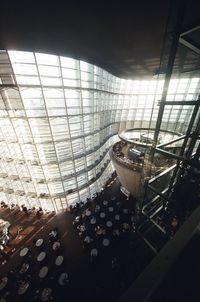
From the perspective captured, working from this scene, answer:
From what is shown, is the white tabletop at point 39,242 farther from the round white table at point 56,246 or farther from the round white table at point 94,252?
the round white table at point 94,252

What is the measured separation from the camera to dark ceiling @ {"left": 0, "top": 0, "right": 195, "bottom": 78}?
13.8 ft

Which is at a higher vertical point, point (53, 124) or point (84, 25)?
point (84, 25)

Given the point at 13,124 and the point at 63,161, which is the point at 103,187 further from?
the point at 13,124

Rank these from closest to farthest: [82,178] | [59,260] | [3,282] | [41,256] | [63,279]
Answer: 1. [3,282]
2. [63,279]
3. [59,260]
4. [41,256]
5. [82,178]

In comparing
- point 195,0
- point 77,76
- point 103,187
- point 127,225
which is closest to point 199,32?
point 195,0

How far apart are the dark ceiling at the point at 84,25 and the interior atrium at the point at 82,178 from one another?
32.4 inches

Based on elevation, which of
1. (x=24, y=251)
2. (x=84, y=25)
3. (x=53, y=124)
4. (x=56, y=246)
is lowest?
(x=56, y=246)

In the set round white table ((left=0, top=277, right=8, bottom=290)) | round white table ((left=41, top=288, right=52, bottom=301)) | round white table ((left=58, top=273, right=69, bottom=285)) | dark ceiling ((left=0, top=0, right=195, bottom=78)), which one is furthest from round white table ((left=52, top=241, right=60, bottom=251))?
dark ceiling ((left=0, top=0, right=195, bottom=78))

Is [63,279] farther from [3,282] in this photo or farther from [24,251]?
[24,251]

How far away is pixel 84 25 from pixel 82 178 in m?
13.2

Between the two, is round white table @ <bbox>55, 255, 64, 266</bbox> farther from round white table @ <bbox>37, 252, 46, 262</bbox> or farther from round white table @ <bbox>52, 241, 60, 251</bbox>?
round white table @ <bbox>37, 252, 46, 262</bbox>

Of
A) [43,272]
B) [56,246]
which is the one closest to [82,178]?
[56,246]

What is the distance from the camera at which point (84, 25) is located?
215 inches

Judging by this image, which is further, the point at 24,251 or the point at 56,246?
the point at 56,246
